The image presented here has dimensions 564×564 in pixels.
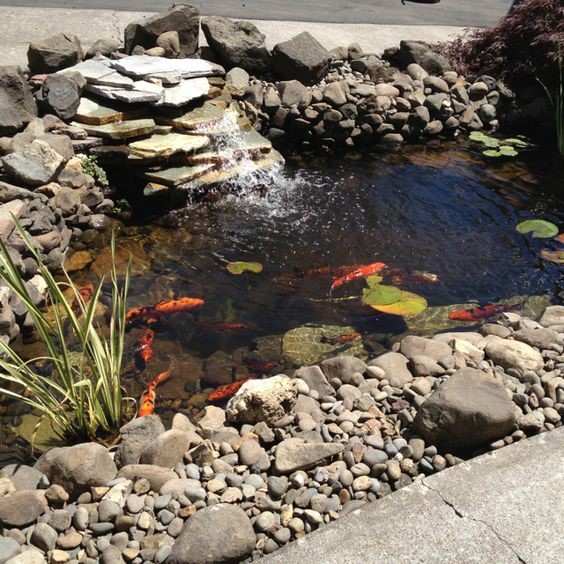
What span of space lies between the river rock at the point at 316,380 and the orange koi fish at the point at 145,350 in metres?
0.96

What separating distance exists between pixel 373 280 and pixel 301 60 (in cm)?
318

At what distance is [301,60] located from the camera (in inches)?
265

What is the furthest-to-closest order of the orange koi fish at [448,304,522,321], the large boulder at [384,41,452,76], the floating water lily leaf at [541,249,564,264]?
the large boulder at [384,41,452,76] < the floating water lily leaf at [541,249,564,264] < the orange koi fish at [448,304,522,321]

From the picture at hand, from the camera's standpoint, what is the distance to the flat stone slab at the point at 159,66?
5.70 m

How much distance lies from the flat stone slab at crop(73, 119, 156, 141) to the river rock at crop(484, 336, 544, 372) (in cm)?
338

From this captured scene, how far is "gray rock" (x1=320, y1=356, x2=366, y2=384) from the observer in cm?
322

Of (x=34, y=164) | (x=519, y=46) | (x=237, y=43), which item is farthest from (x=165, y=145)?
(x=519, y=46)

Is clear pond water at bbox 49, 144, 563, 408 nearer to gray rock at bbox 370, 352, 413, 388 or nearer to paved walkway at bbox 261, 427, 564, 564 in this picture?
gray rock at bbox 370, 352, 413, 388

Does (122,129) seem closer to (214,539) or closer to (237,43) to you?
(237,43)

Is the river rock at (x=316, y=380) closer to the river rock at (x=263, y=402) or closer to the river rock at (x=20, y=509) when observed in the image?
the river rock at (x=263, y=402)

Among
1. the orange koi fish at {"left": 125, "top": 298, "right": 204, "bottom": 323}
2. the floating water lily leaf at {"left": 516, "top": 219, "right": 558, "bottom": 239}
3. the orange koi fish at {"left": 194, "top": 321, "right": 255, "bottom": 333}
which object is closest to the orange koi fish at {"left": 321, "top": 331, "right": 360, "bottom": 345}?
the orange koi fish at {"left": 194, "top": 321, "right": 255, "bottom": 333}

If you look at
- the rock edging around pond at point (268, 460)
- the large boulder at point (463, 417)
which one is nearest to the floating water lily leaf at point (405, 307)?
the rock edging around pond at point (268, 460)

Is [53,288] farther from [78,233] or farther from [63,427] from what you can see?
[78,233]

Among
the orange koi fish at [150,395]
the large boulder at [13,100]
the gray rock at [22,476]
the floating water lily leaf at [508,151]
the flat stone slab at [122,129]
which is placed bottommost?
the orange koi fish at [150,395]
